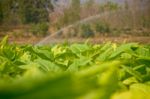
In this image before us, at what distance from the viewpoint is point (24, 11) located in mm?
12031

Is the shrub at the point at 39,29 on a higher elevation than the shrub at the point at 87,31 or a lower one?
higher

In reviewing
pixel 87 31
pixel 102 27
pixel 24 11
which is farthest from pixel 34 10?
pixel 102 27

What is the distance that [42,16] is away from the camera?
1217 cm

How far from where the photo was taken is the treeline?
11.9 metres

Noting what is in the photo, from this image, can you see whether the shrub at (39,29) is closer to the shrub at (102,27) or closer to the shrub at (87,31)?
the shrub at (87,31)

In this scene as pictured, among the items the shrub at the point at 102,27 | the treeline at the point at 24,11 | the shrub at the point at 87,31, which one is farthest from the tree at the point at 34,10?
the shrub at the point at 102,27

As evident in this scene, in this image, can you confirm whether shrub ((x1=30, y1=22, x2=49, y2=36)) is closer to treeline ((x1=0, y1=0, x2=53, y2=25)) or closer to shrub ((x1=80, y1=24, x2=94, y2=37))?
treeline ((x1=0, y1=0, x2=53, y2=25))

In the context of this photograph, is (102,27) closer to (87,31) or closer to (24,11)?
(87,31)

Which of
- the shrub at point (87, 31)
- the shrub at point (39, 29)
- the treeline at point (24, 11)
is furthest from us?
the shrub at point (39, 29)

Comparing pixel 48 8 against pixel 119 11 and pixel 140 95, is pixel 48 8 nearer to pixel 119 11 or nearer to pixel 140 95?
pixel 119 11

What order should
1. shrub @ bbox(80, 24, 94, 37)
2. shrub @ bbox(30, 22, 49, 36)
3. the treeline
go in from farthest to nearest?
shrub @ bbox(30, 22, 49, 36) → the treeline → shrub @ bbox(80, 24, 94, 37)

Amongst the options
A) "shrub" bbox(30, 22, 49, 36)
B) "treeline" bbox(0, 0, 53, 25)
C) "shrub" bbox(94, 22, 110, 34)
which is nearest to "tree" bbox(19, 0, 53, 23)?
"treeline" bbox(0, 0, 53, 25)

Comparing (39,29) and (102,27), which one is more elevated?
(39,29)

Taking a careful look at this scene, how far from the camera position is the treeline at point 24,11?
1185 centimetres
